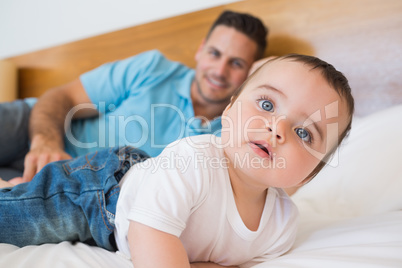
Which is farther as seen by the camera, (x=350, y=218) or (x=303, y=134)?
(x=350, y=218)

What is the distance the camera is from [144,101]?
1414 mm

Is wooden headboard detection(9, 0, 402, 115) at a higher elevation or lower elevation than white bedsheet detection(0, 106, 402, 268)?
higher

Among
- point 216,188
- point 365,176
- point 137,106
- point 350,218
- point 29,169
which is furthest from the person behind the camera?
point 137,106

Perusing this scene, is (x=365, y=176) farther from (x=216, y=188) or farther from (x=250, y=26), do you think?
(x=250, y=26)

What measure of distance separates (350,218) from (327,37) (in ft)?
2.39

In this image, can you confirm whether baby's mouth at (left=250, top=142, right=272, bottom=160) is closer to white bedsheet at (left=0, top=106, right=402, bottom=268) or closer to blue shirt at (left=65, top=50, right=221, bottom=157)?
white bedsheet at (left=0, top=106, right=402, bottom=268)

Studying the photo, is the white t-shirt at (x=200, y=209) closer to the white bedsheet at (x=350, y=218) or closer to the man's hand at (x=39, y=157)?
the white bedsheet at (x=350, y=218)

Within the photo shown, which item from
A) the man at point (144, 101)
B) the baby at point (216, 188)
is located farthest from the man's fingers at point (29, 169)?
the baby at point (216, 188)

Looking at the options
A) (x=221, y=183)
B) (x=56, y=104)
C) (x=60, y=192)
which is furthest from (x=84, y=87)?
(x=221, y=183)

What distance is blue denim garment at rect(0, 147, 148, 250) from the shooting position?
2.40ft

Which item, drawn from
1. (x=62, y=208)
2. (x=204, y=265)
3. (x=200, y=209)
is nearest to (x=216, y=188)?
(x=200, y=209)

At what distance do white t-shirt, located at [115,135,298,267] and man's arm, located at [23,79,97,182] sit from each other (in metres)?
0.47

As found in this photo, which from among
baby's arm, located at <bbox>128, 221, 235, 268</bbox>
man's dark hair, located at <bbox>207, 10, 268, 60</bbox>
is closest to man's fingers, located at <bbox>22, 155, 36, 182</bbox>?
baby's arm, located at <bbox>128, 221, 235, 268</bbox>

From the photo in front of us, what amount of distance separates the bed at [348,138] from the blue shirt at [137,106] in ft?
1.09
